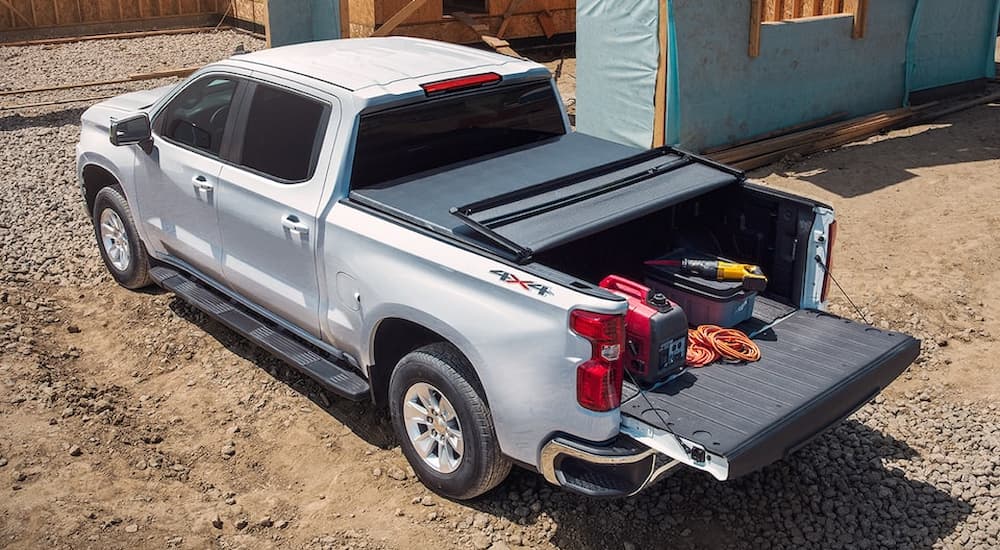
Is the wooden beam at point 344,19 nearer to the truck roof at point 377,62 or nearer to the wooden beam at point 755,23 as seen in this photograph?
the wooden beam at point 755,23

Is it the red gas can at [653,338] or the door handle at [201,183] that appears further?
the door handle at [201,183]

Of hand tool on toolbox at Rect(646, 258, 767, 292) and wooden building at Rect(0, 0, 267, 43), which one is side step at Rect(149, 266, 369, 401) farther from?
wooden building at Rect(0, 0, 267, 43)

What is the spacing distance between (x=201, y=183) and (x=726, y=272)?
10.6 ft

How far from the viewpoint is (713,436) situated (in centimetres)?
403

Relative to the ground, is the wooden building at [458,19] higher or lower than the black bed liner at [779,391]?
higher

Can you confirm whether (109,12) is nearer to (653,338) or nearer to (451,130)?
(451,130)

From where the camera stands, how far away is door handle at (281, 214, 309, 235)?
523 centimetres

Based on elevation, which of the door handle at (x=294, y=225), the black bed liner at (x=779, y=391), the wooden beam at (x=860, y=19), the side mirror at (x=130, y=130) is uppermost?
the wooden beam at (x=860, y=19)

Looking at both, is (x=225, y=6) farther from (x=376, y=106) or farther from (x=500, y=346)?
(x=500, y=346)

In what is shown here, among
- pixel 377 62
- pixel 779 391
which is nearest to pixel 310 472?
pixel 377 62

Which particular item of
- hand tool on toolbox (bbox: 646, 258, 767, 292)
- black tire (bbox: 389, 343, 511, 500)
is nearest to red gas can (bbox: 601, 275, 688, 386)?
hand tool on toolbox (bbox: 646, 258, 767, 292)

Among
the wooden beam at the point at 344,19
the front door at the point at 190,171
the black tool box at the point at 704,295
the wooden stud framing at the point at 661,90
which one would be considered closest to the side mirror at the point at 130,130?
the front door at the point at 190,171

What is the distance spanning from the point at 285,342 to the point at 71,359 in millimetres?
1890

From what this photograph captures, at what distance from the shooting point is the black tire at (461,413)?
177 inches
